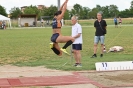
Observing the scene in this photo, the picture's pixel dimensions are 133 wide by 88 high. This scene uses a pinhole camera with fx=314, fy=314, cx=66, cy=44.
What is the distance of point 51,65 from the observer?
39.7ft

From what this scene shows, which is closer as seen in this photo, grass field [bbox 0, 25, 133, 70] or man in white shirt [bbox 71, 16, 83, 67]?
man in white shirt [bbox 71, 16, 83, 67]

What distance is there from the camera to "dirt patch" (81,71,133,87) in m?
8.67

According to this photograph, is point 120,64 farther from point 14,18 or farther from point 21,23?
→ point 14,18

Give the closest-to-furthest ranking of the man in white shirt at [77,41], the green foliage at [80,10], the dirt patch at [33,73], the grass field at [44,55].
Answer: the dirt patch at [33,73] < the man in white shirt at [77,41] < the grass field at [44,55] < the green foliage at [80,10]

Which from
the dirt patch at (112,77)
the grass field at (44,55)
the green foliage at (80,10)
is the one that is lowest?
the grass field at (44,55)

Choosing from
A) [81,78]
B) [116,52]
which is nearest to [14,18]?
[116,52]

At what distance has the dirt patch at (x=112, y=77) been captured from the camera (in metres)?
8.67

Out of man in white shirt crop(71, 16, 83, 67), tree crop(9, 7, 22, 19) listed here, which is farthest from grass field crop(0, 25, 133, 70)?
tree crop(9, 7, 22, 19)

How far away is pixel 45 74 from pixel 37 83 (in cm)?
151

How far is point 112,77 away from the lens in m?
9.59

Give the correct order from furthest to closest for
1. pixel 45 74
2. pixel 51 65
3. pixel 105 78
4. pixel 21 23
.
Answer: pixel 21 23 → pixel 51 65 → pixel 45 74 → pixel 105 78

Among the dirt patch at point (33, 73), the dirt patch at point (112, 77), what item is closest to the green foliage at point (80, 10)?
the dirt patch at point (33, 73)

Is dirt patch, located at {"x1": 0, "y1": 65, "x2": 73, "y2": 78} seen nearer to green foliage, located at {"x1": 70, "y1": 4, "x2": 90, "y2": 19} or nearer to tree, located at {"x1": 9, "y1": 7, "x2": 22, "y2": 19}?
green foliage, located at {"x1": 70, "y1": 4, "x2": 90, "y2": 19}

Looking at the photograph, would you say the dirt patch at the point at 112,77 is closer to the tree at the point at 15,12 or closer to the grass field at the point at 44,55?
the grass field at the point at 44,55
